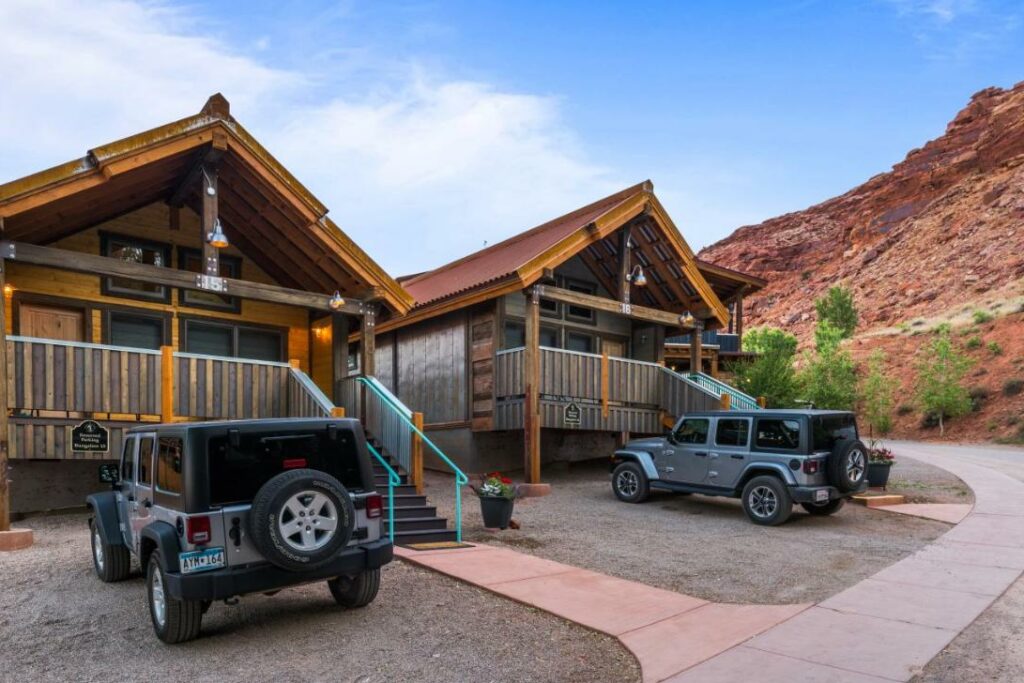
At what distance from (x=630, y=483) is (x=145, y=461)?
9.21m

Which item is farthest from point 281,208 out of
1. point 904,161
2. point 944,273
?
point 904,161

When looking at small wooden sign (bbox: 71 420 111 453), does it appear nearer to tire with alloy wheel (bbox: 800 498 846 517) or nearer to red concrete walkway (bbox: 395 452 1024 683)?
red concrete walkway (bbox: 395 452 1024 683)

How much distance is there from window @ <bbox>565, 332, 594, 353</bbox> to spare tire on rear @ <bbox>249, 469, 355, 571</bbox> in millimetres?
13513

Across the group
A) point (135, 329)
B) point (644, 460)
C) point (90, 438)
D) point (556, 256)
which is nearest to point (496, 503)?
point (644, 460)

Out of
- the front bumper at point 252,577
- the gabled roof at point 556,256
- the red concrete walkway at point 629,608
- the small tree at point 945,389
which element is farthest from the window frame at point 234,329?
the small tree at point 945,389

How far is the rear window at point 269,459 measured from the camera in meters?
5.91

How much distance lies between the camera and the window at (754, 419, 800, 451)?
1169 cm

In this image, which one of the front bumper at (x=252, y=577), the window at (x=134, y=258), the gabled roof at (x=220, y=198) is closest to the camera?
the front bumper at (x=252, y=577)

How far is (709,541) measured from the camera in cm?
1050

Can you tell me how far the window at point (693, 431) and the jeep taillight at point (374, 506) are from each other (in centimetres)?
785

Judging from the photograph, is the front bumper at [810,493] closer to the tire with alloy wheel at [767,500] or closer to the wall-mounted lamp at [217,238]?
the tire with alloy wheel at [767,500]

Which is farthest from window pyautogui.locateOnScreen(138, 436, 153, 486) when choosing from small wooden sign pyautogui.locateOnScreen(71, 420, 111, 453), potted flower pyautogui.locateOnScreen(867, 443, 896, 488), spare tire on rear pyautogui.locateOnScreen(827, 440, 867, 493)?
potted flower pyautogui.locateOnScreen(867, 443, 896, 488)

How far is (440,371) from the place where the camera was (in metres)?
18.4

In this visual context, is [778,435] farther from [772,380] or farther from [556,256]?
[772,380]
